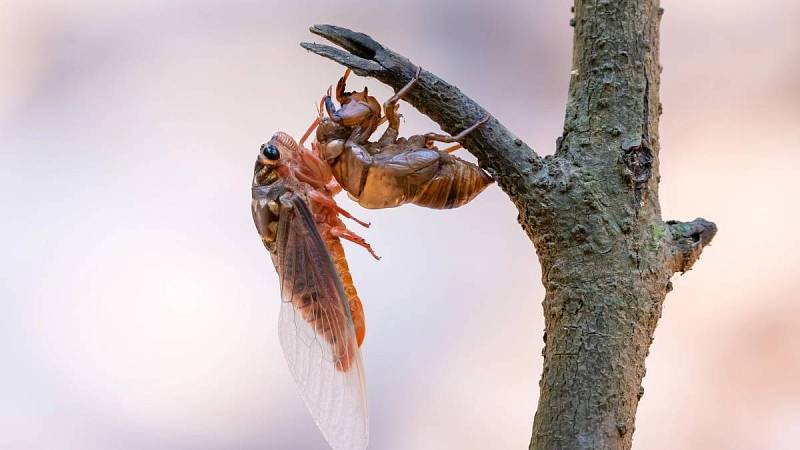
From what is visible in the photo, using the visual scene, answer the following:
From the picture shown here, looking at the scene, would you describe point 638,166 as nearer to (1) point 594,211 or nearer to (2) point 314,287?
(1) point 594,211

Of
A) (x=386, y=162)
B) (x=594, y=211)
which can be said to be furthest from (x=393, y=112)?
(x=594, y=211)

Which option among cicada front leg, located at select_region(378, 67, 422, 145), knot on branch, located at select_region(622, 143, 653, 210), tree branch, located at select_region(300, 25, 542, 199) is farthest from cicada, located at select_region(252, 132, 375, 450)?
knot on branch, located at select_region(622, 143, 653, 210)

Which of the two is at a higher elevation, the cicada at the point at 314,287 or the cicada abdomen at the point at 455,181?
the cicada abdomen at the point at 455,181

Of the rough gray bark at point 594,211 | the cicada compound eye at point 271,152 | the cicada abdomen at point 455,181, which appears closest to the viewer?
the rough gray bark at point 594,211

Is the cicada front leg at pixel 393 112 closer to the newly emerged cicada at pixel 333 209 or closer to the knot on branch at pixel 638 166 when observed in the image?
the newly emerged cicada at pixel 333 209

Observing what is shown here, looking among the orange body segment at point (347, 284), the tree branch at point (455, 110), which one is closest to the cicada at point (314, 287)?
the orange body segment at point (347, 284)

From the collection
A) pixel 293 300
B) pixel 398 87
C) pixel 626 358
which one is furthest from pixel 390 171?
pixel 626 358
